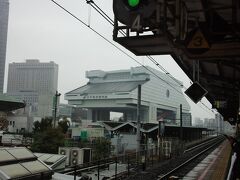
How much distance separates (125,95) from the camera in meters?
161

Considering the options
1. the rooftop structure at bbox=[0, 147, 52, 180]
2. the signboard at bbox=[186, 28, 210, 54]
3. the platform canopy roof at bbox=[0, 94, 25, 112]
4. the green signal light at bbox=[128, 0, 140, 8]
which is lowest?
the rooftop structure at bbox=[0, 147, 52, 180]

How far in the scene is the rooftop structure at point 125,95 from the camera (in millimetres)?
164125

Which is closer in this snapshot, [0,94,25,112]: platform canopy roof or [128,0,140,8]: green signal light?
[128,0,140,8]: green signal light

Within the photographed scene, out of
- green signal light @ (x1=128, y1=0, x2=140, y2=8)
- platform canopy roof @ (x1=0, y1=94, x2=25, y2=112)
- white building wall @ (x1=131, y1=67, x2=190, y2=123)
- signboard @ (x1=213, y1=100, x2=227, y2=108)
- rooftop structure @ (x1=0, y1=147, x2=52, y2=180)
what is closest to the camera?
green signal light @ (x1=128, y1=0, x2=140, y2=8)

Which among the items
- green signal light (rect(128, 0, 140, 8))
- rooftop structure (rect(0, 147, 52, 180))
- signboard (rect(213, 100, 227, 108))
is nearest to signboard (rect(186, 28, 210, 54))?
green signal light (rect(128, 0, 140, 8))

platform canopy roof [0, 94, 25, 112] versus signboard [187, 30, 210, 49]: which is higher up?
platform canopy roof [0, 94, 25, 112]

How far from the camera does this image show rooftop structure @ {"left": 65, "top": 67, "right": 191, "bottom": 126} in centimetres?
16412

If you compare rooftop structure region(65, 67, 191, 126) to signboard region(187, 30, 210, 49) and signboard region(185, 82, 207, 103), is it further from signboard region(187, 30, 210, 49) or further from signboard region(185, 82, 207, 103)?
signboard region(187, 30, 210, 49)

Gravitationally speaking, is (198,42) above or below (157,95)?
below

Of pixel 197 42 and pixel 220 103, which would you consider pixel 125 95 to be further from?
pixel 197 42

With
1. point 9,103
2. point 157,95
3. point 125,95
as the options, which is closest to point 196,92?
point 9,103

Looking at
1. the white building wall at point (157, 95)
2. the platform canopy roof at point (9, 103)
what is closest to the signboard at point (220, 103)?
the platform canopy roof at point (9, 103)

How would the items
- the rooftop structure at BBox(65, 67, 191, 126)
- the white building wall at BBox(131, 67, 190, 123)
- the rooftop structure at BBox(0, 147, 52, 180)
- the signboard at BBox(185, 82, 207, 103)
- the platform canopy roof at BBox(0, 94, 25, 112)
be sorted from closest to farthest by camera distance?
1. the rooftop structure at BBox(0, 147, 52, 180)
2. the signboard at BBox(185, 82, 207, 103)
3. the platform canopy roof at BBox(0, 94, 25, 112)
4. the white building wall at BBox(131, 67, 190, 123)
5. the rooftop structure at BBox(65, 67, 191, 126)

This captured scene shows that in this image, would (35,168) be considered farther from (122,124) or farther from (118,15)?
(122,124)
